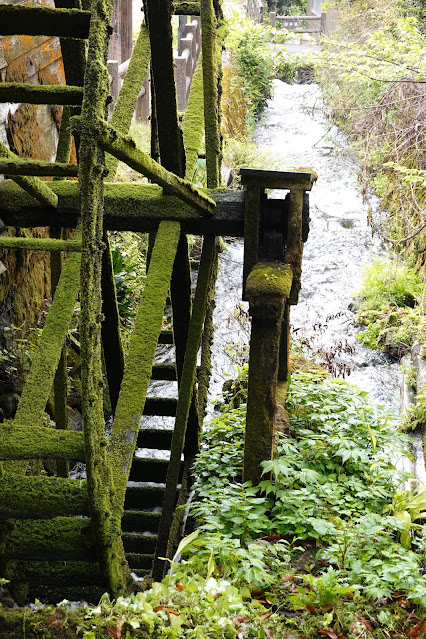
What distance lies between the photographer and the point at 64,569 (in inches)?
99.7

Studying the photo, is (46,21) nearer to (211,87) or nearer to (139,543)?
(211,87)

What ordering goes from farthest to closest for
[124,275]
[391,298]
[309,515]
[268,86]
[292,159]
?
[268,86] → [292,159] → [391,298] → [124,275] → [309,515]

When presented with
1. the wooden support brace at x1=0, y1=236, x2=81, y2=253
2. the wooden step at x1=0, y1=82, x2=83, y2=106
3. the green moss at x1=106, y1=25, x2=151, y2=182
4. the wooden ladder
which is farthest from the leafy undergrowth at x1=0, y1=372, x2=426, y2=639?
the green moss at x1=106, y1=25, x2=151, y2=182

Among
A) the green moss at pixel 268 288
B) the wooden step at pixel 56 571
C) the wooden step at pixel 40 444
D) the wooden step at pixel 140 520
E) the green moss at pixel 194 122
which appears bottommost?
the wooden step at pixel 140 520

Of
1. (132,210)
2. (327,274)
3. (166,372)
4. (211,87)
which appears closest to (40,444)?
(132,210)

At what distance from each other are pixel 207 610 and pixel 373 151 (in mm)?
8942

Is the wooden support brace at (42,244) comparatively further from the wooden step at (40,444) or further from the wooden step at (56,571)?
the wooden step at (56,571)

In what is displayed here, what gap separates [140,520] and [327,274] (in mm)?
5875

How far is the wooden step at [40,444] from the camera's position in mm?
2402

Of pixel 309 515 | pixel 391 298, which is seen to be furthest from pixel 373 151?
pixel 309 515

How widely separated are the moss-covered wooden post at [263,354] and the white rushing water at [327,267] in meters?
2.64

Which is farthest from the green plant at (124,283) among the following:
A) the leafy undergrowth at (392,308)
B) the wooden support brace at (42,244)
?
the wooden support brace at (42,244)

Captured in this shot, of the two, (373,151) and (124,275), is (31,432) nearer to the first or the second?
(124,275)

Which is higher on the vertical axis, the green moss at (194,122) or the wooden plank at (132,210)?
the green moss at (194,122)
